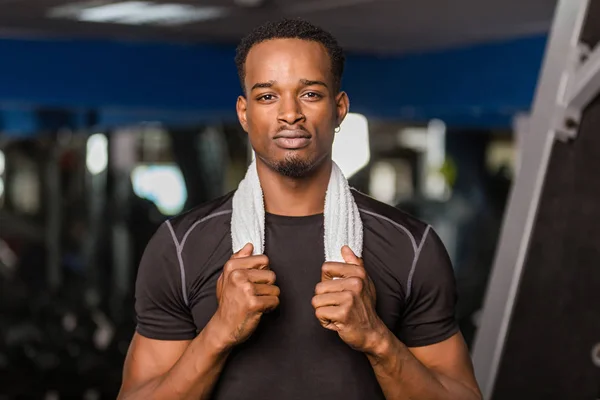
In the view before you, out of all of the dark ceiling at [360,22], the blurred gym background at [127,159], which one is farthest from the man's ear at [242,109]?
the dark ceiling at [360,22]

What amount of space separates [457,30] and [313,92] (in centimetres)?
417

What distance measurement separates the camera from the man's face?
122 centimetres

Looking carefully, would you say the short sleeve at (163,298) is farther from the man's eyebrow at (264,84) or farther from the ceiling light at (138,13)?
the ceiling light at (138,13)

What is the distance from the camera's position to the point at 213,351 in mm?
1186

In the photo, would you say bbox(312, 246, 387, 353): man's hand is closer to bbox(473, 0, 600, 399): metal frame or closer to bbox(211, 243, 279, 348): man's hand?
bbox(211, 243, 279, 348): man's hand

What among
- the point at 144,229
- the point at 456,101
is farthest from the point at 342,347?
the point at 456,101

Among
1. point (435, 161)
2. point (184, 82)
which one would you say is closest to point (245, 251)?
point (435, 161)

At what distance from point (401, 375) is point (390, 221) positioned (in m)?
0.23

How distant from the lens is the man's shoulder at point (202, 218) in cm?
131

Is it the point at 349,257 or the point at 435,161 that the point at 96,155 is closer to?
the point at 435,161

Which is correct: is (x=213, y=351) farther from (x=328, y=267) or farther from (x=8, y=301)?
(x=8, y=301)

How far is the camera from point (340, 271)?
117 cm

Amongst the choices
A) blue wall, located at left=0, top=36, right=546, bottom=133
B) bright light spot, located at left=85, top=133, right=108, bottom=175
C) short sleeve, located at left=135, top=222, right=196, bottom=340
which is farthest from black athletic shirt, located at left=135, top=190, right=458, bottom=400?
blue wall, located at left=0, top=36, right=546, bottom=133

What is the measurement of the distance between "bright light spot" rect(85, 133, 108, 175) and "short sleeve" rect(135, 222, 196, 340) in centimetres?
354
